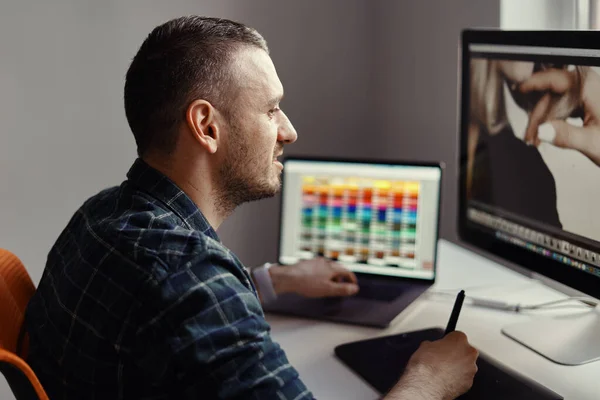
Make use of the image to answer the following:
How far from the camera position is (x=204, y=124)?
41.7 inches

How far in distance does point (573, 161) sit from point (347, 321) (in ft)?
1.70

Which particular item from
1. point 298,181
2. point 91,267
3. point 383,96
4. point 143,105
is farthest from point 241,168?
point 383,96

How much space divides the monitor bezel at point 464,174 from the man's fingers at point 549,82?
48 mm

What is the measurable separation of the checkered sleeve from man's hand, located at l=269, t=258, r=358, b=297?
0.60 metres

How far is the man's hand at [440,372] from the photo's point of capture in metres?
1.03

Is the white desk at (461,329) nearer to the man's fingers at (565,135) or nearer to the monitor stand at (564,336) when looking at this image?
the monitor stand at (564,336)

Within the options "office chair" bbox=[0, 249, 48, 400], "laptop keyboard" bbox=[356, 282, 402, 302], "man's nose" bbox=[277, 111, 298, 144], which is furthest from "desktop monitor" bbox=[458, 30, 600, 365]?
"office chair" bbox=[0, 249, 48, 400]

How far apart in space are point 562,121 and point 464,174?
314 mm

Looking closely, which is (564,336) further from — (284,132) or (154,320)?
(154,320)

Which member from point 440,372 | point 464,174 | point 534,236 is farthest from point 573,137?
point 440,372

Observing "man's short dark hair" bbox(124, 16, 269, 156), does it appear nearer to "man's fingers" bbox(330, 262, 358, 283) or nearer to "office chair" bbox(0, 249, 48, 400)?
"office chair" bbox(0, 249, 48, 400)

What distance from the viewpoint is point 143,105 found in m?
1.08

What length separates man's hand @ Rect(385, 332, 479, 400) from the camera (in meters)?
1.03

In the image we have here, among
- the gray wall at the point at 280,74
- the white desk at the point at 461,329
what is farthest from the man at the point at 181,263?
the gray wall at the point at 280,74
